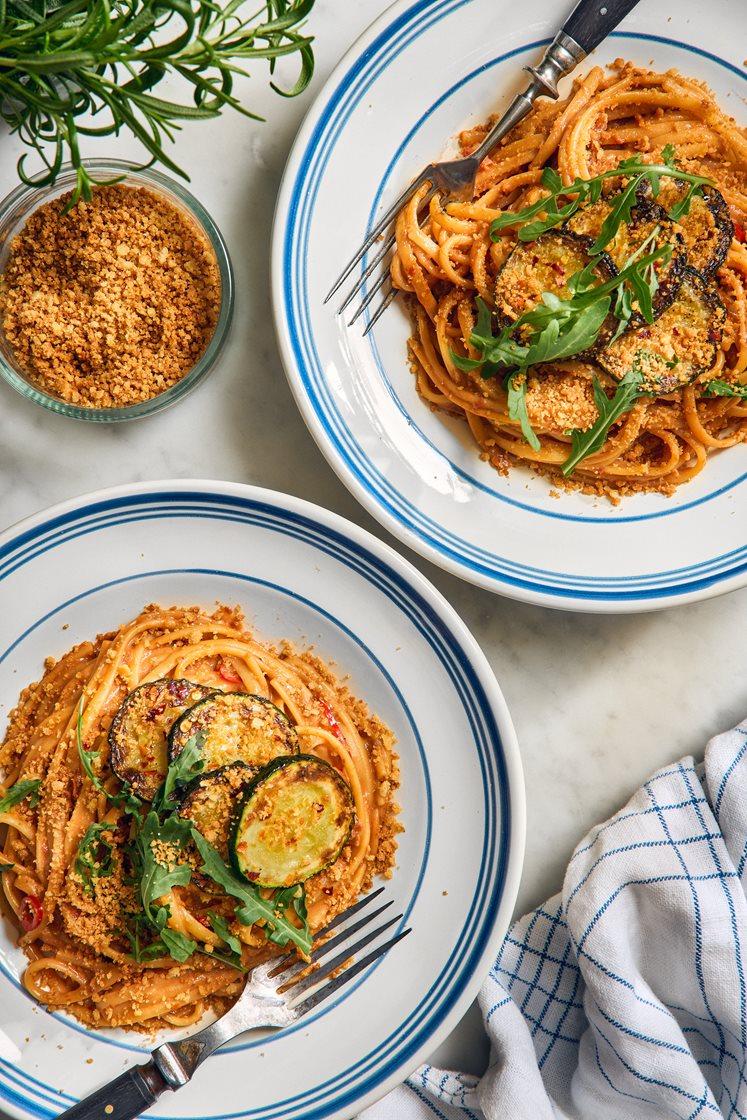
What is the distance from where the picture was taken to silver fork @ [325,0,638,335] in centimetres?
301

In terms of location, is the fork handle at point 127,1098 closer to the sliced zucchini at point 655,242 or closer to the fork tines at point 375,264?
the fork tines at point 375,264

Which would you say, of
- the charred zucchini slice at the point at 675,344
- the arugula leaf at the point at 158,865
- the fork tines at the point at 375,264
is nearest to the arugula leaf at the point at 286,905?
the arugula leaf at the point at 158,865

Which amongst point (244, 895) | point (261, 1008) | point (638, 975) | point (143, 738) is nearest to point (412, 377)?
point (143, 738)

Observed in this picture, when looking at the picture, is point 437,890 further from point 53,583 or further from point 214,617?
point 53,583

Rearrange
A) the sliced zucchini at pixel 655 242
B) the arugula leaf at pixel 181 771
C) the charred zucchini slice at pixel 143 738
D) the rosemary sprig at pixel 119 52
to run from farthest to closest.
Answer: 1. the sliced zucchini at pixel 655 242
2. the charred zucchini slice at pixel 143 738
3. the arugula leaf at pixel 181 771
4. the rosemary sprig at pixel 119 52

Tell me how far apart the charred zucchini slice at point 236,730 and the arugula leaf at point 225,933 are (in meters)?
0.48

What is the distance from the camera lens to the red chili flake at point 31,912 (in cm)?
305

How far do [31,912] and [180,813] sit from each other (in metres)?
0.66

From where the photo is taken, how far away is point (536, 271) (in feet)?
10.0

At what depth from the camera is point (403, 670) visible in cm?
310

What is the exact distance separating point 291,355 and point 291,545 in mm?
595

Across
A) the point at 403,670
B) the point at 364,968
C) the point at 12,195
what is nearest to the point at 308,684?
the point at 403,670

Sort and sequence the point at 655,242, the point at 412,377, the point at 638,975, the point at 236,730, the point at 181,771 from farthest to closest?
the point at 638,975 → the point at 412,377 → the point at 655,242 → the point at 236,730 → the point at 181,771

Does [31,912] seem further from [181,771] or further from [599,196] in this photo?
[599,196]
